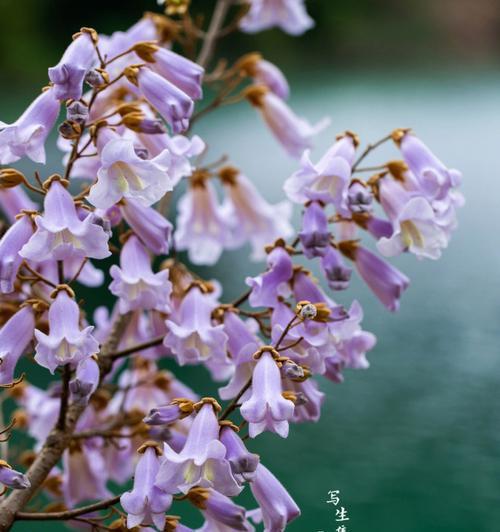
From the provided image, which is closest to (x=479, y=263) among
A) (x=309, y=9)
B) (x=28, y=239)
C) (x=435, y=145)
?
(x=435, y=145)

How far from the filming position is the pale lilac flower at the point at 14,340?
1.80ft

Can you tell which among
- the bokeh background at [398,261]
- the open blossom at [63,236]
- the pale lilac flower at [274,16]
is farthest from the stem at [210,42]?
the bokeh background at [398,261]

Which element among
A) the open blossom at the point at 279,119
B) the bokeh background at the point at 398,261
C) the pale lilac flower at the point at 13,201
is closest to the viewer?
the pale lilac flower at the point at 13,201

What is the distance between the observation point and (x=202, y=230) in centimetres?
86

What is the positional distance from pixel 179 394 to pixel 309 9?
8.68 ft

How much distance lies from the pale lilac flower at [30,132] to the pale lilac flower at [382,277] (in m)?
0.22

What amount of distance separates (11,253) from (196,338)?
0.44 ft

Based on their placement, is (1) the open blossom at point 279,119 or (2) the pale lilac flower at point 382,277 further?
(1) the open blossom at point 279,119

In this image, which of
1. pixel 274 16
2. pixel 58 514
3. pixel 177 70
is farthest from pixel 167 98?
pixel 274 16

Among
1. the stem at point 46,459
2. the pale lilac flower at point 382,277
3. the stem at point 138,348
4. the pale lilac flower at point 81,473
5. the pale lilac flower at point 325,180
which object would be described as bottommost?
the pale lilac flower at point 81,473

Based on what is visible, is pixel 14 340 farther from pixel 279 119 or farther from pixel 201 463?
pixel 279 119

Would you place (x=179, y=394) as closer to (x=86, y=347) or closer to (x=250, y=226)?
(x=250, y=226)

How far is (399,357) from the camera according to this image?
1.61 metres

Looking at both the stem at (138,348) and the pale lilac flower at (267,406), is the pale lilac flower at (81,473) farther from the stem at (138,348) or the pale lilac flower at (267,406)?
the pale lilac flower at (267,406)
